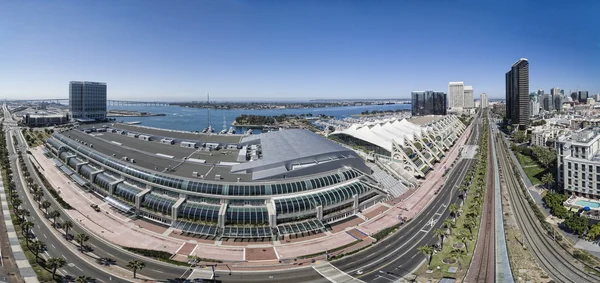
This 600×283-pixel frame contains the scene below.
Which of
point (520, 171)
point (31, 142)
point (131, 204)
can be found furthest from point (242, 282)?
point (31, 142)

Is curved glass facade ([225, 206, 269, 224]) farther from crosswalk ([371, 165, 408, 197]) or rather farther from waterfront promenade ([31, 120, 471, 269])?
crosswalk ([371, 165, 408, 197])

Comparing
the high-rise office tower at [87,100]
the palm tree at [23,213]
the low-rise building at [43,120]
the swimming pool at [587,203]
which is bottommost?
the swimming pool at [587,203]

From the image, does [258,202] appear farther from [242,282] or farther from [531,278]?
[531,278]

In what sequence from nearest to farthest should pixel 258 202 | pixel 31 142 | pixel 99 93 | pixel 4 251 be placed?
1. pixel 4 251
2. pixel 258 202
3. pixel 31 142
4. pixel 99 93

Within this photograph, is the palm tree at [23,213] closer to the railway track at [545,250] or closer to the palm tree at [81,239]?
the palm tree at [81,239]

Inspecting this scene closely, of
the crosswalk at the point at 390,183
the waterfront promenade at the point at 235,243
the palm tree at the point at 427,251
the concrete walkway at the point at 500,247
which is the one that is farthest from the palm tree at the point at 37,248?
the crosswalk at the point at 390,183

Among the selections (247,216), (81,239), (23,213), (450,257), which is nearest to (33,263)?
(81,239)

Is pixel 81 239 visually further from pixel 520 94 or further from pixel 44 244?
pixel 520 94
